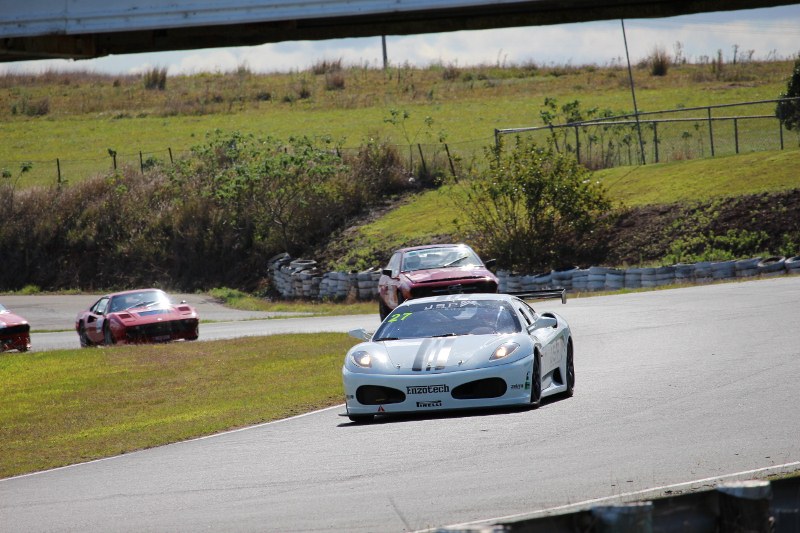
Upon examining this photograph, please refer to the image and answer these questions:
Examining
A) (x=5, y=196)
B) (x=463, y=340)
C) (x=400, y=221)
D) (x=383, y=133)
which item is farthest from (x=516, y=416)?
(x=383, y=133)

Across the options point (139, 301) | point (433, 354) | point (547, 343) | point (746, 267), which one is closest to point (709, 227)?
point (746, 267)

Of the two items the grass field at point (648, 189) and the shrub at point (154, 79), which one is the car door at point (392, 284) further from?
the shrub at point (154, 79)

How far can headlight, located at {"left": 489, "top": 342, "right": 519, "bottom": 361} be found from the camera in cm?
1241

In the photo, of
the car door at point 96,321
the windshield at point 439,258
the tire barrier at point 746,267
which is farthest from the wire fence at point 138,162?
the windshield at point 439,258

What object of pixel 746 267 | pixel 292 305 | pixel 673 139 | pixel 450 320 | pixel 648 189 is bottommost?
pixel 292 305

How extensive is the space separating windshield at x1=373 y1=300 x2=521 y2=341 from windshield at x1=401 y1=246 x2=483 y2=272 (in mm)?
10461

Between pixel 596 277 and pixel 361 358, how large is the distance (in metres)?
22.2

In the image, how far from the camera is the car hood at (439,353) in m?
12.4

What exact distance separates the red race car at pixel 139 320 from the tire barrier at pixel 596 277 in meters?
7.48

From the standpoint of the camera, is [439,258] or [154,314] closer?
[439,258]

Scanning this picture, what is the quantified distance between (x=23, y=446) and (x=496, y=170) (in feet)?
91.4

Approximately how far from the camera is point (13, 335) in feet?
84.3

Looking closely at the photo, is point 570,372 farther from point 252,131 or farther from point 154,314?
point 252,131

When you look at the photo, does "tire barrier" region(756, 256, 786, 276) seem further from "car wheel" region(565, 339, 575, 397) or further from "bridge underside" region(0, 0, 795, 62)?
"bridge underside" region(0, 0, 795, 62)
